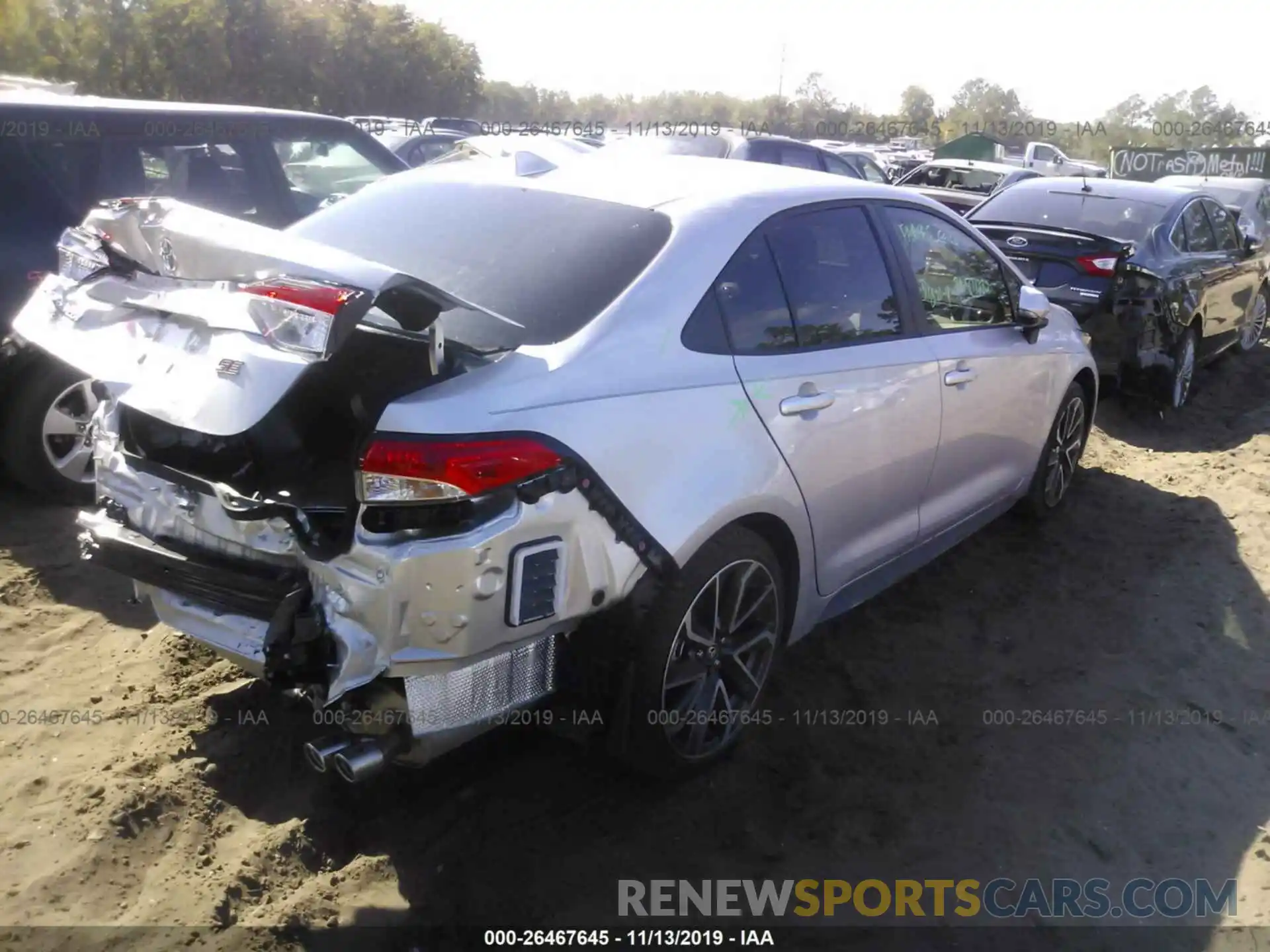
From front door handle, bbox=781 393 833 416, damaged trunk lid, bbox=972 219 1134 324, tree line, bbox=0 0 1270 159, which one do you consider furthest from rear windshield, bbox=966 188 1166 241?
tree line, bbox=0 0 1270 159

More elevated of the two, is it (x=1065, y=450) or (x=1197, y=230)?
(x=1197, y=230)

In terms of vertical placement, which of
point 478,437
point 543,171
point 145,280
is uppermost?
point 543,171

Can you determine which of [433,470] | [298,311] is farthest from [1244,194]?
[298,311]

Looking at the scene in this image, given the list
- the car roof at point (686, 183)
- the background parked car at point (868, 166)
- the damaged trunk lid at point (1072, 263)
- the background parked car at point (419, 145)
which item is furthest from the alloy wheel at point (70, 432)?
the background parked car at point (868, 166)

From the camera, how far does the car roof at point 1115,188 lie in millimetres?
7852

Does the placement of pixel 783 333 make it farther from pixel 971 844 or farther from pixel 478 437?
pixel 971 844

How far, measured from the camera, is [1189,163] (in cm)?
2094

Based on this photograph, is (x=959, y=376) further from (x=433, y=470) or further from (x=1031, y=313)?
(x=433, y=470)

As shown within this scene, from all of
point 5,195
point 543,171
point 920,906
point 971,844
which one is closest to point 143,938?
point 920,906

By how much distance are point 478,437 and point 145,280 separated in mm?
1237

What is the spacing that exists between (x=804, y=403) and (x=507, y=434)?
115 centimetres

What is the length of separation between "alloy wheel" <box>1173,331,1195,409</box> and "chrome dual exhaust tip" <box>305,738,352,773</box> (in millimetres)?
6824

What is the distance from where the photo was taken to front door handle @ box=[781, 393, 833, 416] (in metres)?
3.19

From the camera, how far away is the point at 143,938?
2572mm
